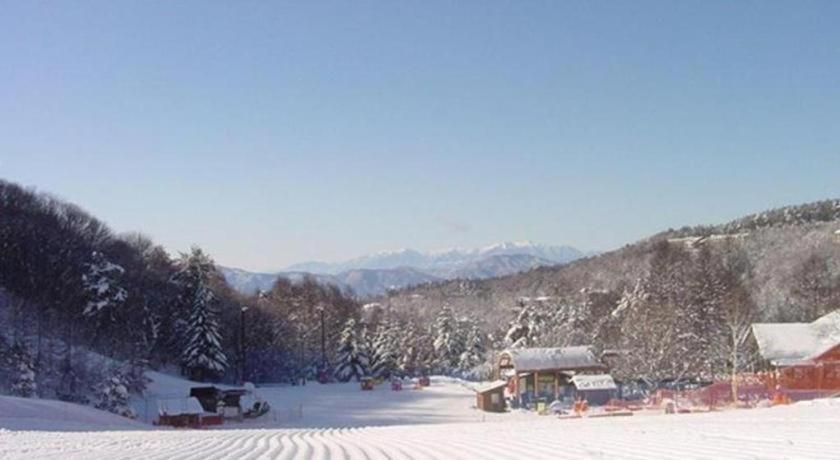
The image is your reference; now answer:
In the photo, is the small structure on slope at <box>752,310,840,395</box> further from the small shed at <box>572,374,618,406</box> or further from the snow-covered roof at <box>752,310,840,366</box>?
the small shed at <box>572,374,618,406</box>

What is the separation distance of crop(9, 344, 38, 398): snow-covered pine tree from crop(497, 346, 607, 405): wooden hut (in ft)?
88.9

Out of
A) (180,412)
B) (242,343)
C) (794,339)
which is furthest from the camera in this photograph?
(242,343)

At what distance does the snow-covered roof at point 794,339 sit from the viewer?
161ft

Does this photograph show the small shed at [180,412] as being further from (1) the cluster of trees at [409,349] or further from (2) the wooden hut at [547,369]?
(1) the cluster of trees at [409,349]

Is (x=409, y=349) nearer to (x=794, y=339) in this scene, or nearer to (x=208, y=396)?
(x=208, y=396)

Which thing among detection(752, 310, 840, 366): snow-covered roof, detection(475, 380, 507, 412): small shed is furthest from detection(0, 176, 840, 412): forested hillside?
detection(475, 380, 507, 412): small shed

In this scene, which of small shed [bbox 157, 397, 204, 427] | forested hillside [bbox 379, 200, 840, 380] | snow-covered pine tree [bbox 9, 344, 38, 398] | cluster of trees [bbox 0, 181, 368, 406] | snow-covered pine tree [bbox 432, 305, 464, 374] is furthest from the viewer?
snow-covered pine tree [bbox 432, 305, 464, 374]

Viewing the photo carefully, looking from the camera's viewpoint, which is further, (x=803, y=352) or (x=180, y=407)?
(x=803, y=352)

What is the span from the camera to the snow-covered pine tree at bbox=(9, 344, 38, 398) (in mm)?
40781

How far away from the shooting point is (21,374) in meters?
41.7

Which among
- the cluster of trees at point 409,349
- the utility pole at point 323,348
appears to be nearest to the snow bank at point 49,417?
the cluster of trees at point 409,349

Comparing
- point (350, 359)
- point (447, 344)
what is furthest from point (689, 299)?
point (447, 344)

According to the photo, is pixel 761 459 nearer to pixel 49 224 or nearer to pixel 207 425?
pixel 207 425

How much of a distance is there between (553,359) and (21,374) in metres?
30.1
